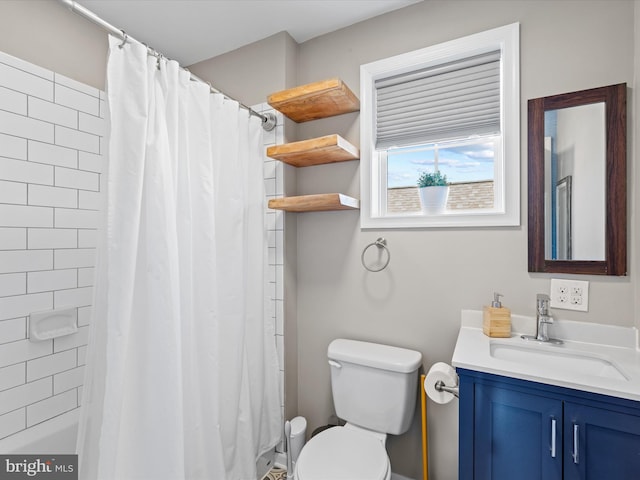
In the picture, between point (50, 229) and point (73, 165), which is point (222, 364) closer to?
point (50, 229)

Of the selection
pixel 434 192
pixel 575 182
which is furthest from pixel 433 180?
pixel 575 182

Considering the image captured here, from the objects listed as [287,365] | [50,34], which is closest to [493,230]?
[287,365]

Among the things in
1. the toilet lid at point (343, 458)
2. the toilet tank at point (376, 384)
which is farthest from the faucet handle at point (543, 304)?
the toilet lid at point (343, 458)

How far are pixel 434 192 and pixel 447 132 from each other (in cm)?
32

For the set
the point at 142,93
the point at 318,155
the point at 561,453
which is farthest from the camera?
the point at 318,155

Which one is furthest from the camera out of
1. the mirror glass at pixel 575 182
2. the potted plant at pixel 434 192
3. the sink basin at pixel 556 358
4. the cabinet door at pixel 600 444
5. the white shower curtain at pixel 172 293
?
the potted plant at pixel 434 192

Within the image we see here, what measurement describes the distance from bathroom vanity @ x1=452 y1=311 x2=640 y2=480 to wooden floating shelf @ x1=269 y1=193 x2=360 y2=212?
853 mm

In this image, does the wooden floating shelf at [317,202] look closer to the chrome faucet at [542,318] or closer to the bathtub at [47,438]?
the chrome faucet at [542,318]

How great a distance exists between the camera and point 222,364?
5.08ft

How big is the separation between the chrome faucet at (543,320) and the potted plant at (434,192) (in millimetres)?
600

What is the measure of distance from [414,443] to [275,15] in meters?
2.45

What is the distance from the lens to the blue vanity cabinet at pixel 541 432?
95 cm

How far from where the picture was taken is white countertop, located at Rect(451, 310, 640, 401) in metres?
1.02

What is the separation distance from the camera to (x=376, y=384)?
1.60 m
